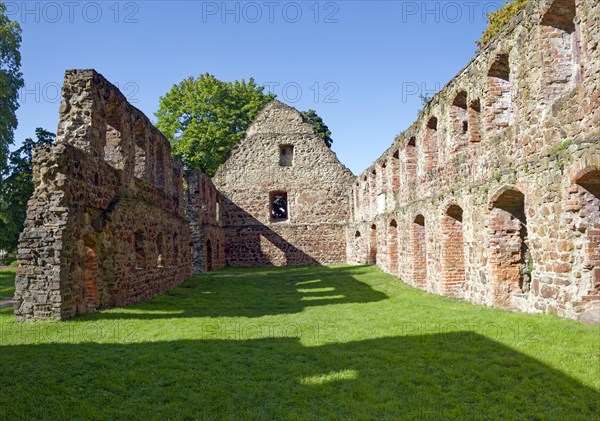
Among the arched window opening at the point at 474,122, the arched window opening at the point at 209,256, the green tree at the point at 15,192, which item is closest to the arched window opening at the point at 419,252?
the arched window opening at the point at 474,122

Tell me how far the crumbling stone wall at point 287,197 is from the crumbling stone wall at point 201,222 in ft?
8.82

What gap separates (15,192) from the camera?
23781mm

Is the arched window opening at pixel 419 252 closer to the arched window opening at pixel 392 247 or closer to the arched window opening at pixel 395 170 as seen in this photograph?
the arched window opening at pixel 392 247

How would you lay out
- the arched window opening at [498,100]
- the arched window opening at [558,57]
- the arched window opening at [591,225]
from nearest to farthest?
the arched window opening at [591,225] < the arched window opening at [558,57] < the arched window opening at [498,100]

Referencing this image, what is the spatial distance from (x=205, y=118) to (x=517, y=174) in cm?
2779

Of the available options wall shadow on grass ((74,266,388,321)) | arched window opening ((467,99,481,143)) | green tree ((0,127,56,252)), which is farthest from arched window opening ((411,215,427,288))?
green tree ((0,127,56,252))

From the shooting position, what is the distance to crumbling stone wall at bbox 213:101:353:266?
27.0m

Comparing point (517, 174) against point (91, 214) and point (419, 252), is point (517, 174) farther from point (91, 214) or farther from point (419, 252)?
point (91, 214)

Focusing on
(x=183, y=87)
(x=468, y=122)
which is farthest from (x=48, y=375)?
(x=183, y=87)

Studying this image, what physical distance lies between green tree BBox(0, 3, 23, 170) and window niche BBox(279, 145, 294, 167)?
13607 millimetres

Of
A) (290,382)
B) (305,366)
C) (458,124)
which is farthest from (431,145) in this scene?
(290,382)

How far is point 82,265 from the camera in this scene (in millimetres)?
9594

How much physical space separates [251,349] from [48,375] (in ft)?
8.47

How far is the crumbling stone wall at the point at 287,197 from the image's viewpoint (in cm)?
2695
